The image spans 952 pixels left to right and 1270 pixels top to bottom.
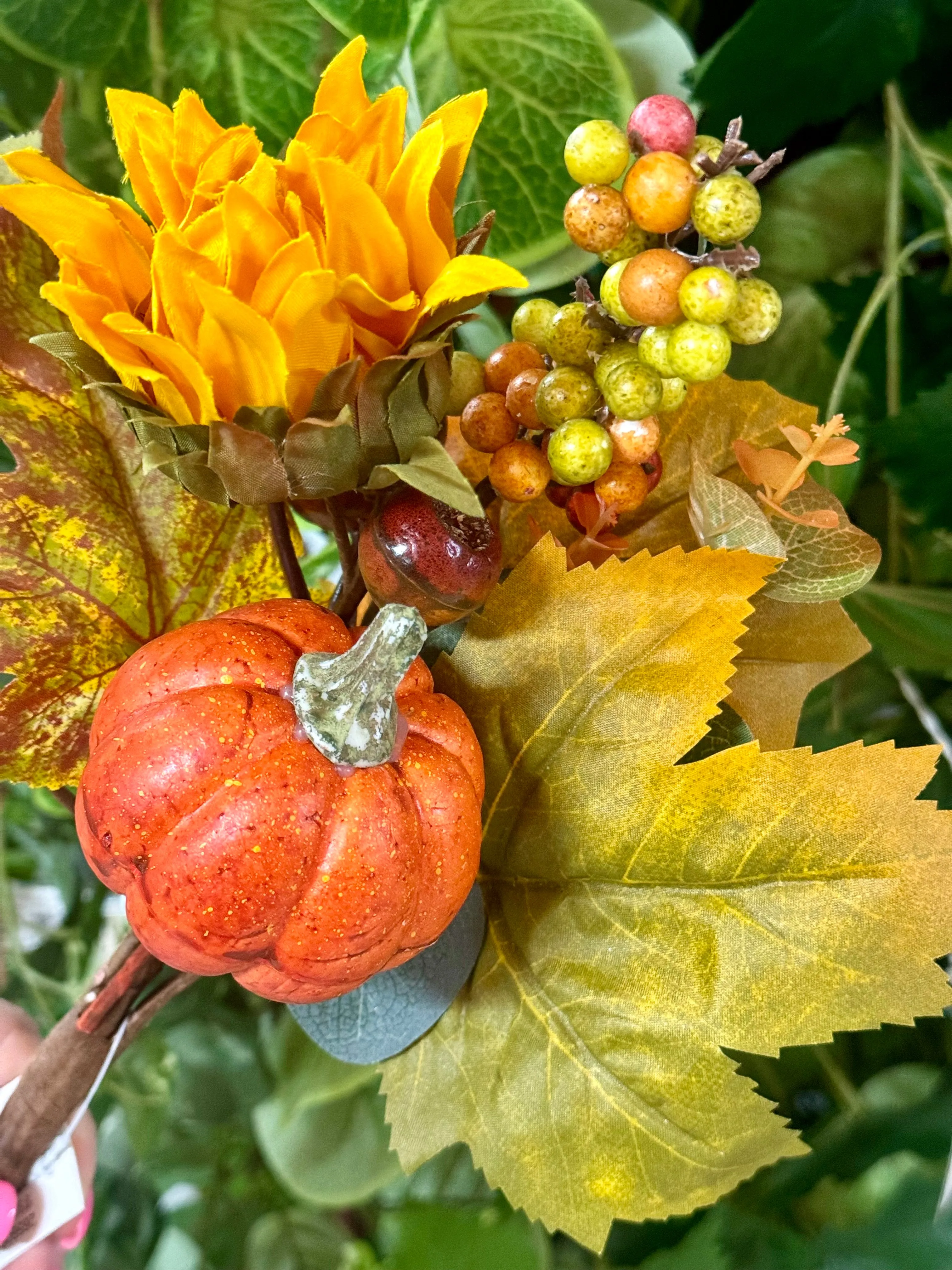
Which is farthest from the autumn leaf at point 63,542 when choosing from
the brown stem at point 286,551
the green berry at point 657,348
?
the green berry at point 657,348

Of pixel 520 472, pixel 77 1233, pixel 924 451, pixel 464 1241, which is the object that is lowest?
pixel 464 1241

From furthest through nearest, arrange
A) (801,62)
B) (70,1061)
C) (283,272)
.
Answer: (801,62) → (70,1061) → (283,272)

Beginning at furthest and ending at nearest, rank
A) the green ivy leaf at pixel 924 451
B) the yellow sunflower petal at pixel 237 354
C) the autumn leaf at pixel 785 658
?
the green ivy leaf at pixel 924 451
the autumn leaf at pixel 785 658
the yellow sunflower petal at pixel 237 354

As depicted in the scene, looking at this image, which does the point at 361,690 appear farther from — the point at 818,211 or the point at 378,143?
the point at 818,211

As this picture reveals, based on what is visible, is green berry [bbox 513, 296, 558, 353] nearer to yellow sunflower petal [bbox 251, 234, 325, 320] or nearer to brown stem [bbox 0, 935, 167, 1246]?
yellow sunflower petal [bbox 251, 234, 325, 320]

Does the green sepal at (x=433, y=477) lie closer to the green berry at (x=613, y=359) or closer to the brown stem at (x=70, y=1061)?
the green berry at (x=613, y=359)

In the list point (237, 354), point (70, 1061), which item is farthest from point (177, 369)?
point (70, 1061)
